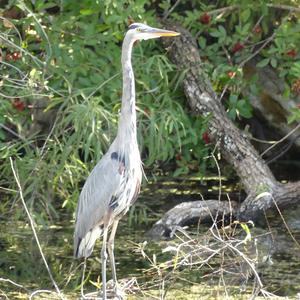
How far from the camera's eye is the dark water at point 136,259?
19.9 feet

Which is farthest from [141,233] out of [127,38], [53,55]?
[127,38]

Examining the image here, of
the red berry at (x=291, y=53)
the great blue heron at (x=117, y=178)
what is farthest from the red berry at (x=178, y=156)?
the great blue heron at (x=117, y=178)

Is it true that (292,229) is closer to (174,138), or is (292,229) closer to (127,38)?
(174,138)

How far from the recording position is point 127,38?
5754 mm

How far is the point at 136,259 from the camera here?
688cm

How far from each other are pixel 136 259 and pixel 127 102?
154cm

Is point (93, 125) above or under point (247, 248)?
above

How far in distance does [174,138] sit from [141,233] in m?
0.79

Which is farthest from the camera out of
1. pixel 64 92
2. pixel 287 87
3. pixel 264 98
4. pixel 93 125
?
pixel 264 98

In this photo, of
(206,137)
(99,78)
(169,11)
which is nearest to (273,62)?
(206,137)

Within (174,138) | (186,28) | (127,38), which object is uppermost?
(127,38)

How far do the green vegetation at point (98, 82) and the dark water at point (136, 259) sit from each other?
0.14 ft

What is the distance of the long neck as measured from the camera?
5.70 metres

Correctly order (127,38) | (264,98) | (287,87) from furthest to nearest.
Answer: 1. (264,98)
2. (287,87)
3. (127,38)
